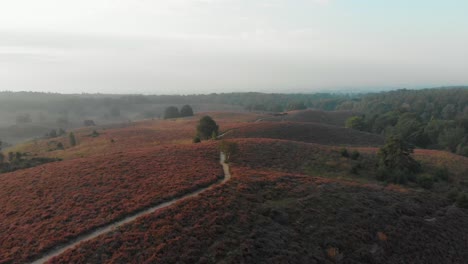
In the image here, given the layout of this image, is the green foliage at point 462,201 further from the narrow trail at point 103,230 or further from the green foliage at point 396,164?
the narrow trail at point 103,230

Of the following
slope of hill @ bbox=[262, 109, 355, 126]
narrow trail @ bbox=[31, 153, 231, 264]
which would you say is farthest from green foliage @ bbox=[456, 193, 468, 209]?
slope of hill @ bbox=[262, 109, 355, 126]

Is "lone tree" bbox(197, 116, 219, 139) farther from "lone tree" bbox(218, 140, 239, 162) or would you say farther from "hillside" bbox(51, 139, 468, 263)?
"hillside" bbox(51, 139, 468, 263)

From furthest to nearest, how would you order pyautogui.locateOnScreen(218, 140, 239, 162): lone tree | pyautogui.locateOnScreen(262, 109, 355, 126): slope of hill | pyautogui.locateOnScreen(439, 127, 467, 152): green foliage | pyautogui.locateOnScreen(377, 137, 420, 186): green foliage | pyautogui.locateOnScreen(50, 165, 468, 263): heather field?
pyautogui.locateOnScreen(262, 109, 355, 126): slope of hill → pyautogui.locateOnScreen(439, 127, 467, 152): green foliage → pyautogui.locateOnScreen(218, 140, 239, 162): lone tree → pyautogui.locateOnScreen(377, 137, 420, 186): green foliage → pyautogui.locateOnScreen(50, 165, 468, 263): heather field

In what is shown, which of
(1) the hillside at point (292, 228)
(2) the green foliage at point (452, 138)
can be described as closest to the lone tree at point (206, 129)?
(1) the hillside at point (292, 228)

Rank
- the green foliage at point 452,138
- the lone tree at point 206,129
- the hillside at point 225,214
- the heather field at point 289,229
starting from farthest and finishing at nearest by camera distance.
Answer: the green foliage at point 452,138
the lone tree at point 206,129
the hillside at point 225,214
the heather field at point 289,229

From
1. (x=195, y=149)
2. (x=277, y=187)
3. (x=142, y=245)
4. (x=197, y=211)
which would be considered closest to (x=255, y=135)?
(x=195, y=149)

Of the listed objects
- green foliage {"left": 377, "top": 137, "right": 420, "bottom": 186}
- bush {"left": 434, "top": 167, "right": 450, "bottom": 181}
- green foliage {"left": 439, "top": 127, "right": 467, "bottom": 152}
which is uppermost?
green foliage {"left": 377, "top": 137, "right": 420, "bottom": 186}

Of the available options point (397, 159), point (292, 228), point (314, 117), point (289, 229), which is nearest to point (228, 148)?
point (292, 228)
